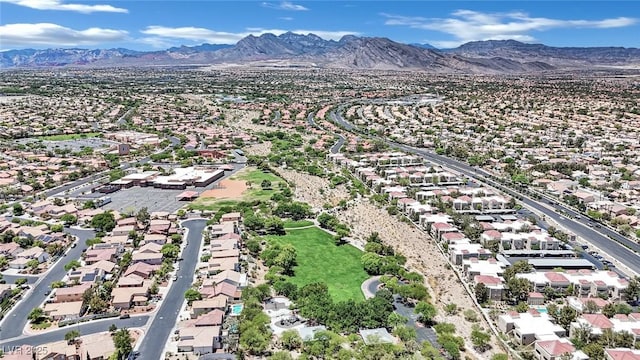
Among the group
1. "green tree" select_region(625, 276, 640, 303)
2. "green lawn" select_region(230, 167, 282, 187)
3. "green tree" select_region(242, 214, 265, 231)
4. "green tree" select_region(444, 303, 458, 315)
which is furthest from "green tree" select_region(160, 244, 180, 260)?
"green tree" select_region(625, 276, 640, 303)

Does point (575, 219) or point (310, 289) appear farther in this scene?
point (575, 219)

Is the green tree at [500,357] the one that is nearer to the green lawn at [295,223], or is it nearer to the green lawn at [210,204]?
the green lawn at [295,223]

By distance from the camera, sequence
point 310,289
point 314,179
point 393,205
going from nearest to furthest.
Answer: point 310,289 < point 393,205 < point 314,179

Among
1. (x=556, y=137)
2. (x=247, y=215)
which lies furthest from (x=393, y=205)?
(x=556, y=137)

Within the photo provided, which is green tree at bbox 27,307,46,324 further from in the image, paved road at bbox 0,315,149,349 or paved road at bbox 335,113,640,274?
paved road at bbox 335,113,640,274

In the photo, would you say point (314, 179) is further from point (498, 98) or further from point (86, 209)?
point (498, 98)

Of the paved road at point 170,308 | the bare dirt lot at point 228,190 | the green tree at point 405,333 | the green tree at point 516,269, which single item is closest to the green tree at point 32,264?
the paved road at point 170,308

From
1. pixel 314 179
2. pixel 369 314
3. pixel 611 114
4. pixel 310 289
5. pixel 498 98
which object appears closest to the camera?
pixel 369 314
